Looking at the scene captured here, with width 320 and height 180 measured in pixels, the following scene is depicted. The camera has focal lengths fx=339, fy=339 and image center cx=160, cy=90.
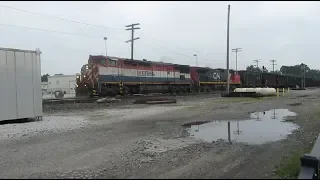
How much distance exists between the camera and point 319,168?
6.14m

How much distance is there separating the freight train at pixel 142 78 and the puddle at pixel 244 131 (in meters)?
19.5

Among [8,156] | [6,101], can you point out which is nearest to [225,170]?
[8,156]

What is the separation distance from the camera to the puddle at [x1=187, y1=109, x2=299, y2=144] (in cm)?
941

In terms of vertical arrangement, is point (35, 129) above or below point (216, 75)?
below

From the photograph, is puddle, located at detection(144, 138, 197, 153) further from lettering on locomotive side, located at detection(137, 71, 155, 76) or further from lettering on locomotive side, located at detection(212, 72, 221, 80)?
lettering on locomotive side, located at detection(212, 72, 221, 80)

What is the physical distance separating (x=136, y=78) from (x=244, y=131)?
2572 centimetres

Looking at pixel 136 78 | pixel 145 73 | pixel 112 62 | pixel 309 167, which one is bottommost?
pixel 309 167

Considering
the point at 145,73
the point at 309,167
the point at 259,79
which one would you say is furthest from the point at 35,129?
the point at 259,79

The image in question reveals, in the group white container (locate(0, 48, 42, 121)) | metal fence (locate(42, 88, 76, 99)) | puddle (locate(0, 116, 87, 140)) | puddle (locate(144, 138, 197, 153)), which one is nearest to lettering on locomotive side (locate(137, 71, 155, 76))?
metal fence (locate(42, 88, 76, 99))

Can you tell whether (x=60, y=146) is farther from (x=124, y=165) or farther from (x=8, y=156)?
(x=124, y=165)

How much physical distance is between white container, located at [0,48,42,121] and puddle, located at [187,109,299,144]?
7512mm

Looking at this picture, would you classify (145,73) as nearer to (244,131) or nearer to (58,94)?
(58,94)

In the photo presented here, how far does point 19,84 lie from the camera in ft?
47.7

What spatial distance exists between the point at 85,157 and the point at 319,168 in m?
4.73
